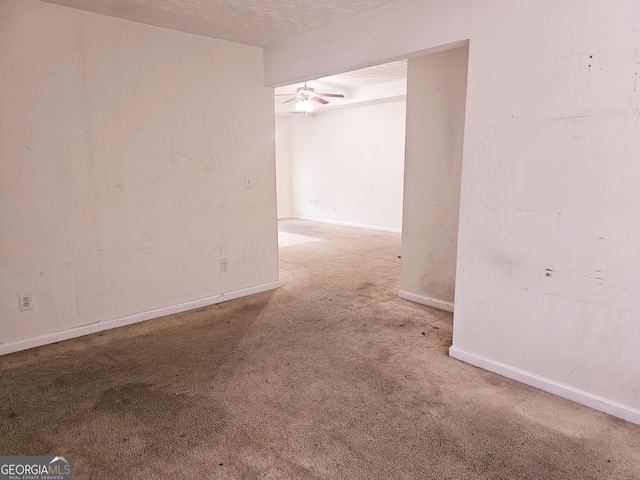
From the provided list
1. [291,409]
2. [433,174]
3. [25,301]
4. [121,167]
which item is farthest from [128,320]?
[433,174]

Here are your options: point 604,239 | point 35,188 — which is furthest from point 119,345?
point 604,239

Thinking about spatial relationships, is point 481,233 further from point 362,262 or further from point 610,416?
point 362,262

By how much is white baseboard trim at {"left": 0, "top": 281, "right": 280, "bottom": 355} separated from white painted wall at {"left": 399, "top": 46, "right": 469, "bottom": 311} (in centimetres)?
148

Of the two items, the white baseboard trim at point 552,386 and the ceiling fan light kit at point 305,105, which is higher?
the ceiling fan light kit at point 305,105

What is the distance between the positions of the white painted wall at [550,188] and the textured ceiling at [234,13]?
0.44 meters

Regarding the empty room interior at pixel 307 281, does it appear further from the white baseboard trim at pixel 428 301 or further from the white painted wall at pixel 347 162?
the white painted wall at pixel 347 162

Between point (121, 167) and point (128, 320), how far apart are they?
3.96ft

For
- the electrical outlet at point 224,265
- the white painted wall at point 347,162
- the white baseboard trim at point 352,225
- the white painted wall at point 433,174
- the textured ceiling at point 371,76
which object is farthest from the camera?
the white baseboard trim at point 352,225

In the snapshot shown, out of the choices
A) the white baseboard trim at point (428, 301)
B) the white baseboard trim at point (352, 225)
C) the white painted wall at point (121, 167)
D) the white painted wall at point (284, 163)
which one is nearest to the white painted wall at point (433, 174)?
the white baseboard trim at point (428, 301)

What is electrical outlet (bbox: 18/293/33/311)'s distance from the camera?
2.78m

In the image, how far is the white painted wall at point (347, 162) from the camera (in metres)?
7.35

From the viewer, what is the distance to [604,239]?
6.59ft

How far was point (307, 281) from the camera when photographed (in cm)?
442

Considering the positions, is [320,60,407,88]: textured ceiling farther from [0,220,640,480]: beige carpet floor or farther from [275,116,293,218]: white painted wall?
[0,220,640,480]: beige carpet floor
